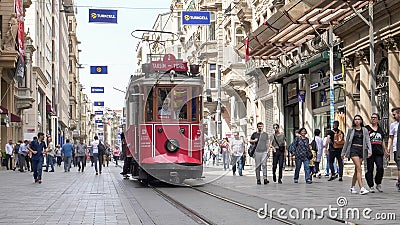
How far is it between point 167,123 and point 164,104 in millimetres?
582

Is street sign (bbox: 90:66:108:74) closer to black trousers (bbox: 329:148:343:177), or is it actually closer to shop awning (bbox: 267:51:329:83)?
shop awning (bbox: 267:51:329:83)

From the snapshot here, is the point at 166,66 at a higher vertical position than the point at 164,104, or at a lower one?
higher

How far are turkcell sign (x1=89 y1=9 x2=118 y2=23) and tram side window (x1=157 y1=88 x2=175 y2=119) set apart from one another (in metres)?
11.7

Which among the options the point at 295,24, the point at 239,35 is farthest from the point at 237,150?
the point at 239,35

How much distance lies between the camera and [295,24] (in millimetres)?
27344

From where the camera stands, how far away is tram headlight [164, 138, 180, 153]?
19703 mm

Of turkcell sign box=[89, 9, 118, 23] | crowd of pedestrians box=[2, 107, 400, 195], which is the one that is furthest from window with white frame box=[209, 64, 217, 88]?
turkcell sign box=[89, 9, 118, 23]

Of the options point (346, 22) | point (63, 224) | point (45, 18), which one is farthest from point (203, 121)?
point (45, 18)

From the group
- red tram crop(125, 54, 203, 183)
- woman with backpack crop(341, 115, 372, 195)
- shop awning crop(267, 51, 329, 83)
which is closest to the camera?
woman with backpack crop(341, 115, 372, 195)

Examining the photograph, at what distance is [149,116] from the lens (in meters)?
19.9

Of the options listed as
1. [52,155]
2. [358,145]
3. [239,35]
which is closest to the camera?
[358,145]

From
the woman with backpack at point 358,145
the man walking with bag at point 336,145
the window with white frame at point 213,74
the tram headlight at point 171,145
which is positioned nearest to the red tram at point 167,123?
the tram headlight at point 171,145

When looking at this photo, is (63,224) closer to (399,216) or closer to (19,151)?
(399,216)

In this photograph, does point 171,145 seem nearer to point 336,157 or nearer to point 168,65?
point 168,65
